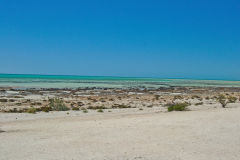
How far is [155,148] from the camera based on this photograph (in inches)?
344

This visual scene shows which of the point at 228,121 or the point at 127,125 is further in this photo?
the point at 228,121

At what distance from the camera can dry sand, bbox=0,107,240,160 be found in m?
7.93

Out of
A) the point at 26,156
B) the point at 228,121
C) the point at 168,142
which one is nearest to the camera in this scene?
the point at 26,156

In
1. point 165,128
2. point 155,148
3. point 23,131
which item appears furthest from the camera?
point 165,128

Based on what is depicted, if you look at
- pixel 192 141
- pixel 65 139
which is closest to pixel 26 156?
pixel 65 139

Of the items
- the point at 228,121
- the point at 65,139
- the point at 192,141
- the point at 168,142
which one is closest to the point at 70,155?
the point at 65,139

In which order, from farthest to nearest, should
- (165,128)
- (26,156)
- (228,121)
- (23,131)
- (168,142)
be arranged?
(228,121)
(165,128)
(23,131)
(168,142)
(26,156)

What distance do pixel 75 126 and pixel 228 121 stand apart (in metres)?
→ 8.24

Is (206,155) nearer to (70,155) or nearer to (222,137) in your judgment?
(222,137)

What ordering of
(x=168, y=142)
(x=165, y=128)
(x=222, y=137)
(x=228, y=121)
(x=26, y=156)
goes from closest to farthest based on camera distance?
(x=26, y=156)
(x=168, y=142)
(x=222, y=137)
(x=165, y=128)
(x=228, y=121)

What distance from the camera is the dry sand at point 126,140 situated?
26.0 ft

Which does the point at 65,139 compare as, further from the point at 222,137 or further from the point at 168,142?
the point at 222,137

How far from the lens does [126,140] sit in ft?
32.6

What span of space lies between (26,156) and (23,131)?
13.6ft
